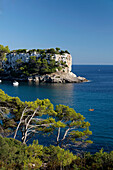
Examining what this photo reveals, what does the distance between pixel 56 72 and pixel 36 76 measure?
12.0 meters

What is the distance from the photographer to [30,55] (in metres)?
118

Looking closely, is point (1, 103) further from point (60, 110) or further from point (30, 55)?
point (30, 55)

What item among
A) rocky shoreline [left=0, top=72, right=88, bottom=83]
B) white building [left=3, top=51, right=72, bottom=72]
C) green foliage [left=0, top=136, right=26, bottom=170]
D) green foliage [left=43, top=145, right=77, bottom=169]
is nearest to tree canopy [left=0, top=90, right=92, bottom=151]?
green foliage [left=43, top=145, right=77, bottom=169]

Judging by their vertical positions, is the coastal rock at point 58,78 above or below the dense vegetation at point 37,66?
below

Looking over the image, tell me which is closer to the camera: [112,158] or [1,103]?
[112,158]

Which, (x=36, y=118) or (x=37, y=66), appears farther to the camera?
(x=37, y=66)

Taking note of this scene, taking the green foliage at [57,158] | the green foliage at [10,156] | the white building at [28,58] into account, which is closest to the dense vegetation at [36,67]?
the white building at [28,58]

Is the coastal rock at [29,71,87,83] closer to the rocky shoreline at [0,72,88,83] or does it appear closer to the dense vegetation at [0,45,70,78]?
the rocky shoreline at [0,72,88,83]

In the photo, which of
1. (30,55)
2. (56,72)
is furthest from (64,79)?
(30,55)

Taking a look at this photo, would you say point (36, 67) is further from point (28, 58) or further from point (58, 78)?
point (58, 78)

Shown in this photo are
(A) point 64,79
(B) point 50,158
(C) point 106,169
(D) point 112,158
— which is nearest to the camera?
(C) point 106,169

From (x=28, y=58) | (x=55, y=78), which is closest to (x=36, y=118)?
(x=55, y=78)

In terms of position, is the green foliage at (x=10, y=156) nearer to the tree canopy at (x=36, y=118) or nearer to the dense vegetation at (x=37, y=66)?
the tree canopy at (x=36, y=118)

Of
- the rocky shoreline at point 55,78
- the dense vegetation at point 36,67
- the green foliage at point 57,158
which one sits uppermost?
the dense vegetation at point 36,67
